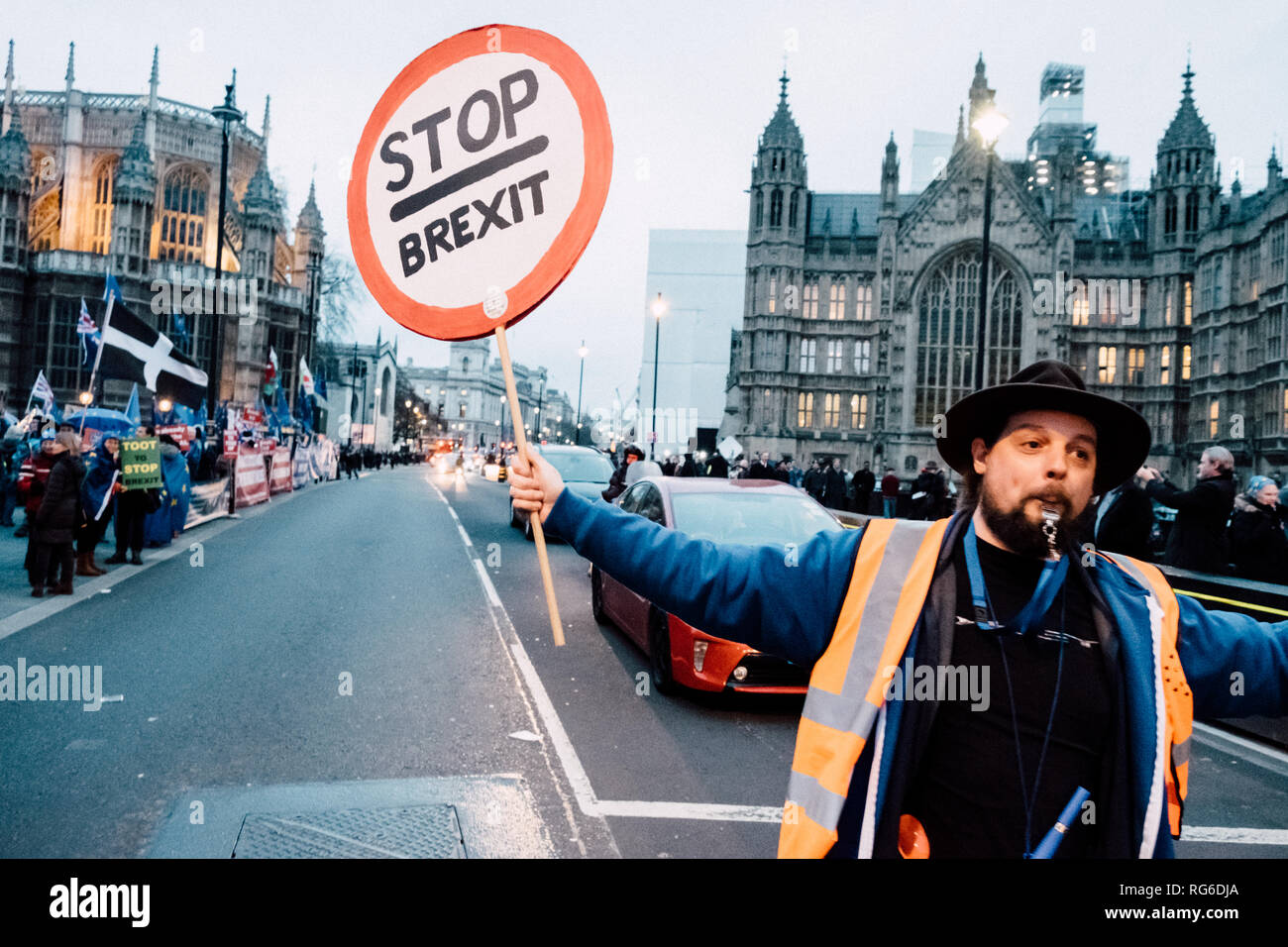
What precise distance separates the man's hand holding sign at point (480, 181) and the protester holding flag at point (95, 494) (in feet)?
39.1

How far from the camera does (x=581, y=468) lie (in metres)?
20.0

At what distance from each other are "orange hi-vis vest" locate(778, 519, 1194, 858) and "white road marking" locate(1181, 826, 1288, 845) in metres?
3.64

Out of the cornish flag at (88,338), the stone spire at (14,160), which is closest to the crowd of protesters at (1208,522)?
the cornish flag at (88,338)

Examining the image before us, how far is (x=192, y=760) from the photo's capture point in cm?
523

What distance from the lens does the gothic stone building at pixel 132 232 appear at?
5009 centimetres

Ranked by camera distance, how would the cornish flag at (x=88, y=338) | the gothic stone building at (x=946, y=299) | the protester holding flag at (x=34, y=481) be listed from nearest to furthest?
1. the protester holding flag at (x=34, y=481)
2. the cornish flag at (x=88, y=338)
3. the gothic stone building at (x=946, y=299)

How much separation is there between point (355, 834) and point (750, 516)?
15.1 ft

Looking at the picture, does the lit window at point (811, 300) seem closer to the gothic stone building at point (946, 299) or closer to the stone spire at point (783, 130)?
the gothic stone building at point (946, 299)

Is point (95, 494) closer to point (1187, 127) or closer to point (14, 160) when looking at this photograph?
point (14, 160)

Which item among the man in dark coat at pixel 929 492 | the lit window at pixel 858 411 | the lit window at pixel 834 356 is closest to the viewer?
the man in dark coat at pixel 929 492

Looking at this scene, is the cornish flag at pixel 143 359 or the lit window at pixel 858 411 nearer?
the cornish flag at pixel 143 359

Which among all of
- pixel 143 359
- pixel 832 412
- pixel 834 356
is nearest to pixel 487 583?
pixel 143 359

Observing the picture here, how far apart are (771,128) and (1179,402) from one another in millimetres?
30558
